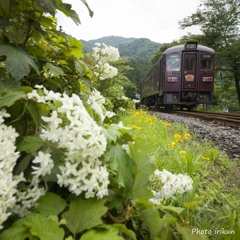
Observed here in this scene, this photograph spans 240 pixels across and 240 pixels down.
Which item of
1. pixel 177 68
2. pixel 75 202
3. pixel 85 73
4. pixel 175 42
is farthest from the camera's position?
pixel 175 42

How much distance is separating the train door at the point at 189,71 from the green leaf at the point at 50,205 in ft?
41.4

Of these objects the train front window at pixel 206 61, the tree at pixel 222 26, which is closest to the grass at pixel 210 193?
the train front window at pixel 206 61

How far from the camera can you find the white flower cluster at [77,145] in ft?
3.09

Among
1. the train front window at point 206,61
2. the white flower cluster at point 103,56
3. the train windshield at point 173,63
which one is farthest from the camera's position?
the train front window at point 206,61

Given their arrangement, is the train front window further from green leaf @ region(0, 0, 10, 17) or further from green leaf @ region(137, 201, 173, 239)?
green leaf @ region(137, 201, 173, 239)

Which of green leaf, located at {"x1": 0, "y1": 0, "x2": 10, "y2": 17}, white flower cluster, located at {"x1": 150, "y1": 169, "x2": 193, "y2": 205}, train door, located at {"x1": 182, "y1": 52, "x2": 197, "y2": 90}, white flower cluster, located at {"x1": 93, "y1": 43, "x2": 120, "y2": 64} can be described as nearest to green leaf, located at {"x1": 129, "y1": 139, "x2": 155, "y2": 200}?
white flower cluster, located at {"x1": 150, "y1": 169, "x2": 193, "y2": 205}

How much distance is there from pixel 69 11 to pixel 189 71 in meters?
12.2

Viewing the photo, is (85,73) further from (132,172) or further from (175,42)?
(175,42)

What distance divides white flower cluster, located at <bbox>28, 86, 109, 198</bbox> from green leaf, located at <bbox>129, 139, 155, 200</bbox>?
6.9 inches

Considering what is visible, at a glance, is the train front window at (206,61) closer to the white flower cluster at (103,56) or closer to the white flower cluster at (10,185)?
the white flower cluster at (103,56)

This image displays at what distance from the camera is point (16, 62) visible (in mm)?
1259

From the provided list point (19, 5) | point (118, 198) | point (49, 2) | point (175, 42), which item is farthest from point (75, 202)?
point (175, 42)

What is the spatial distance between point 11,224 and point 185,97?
1298 cm

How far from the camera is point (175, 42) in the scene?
123ft
